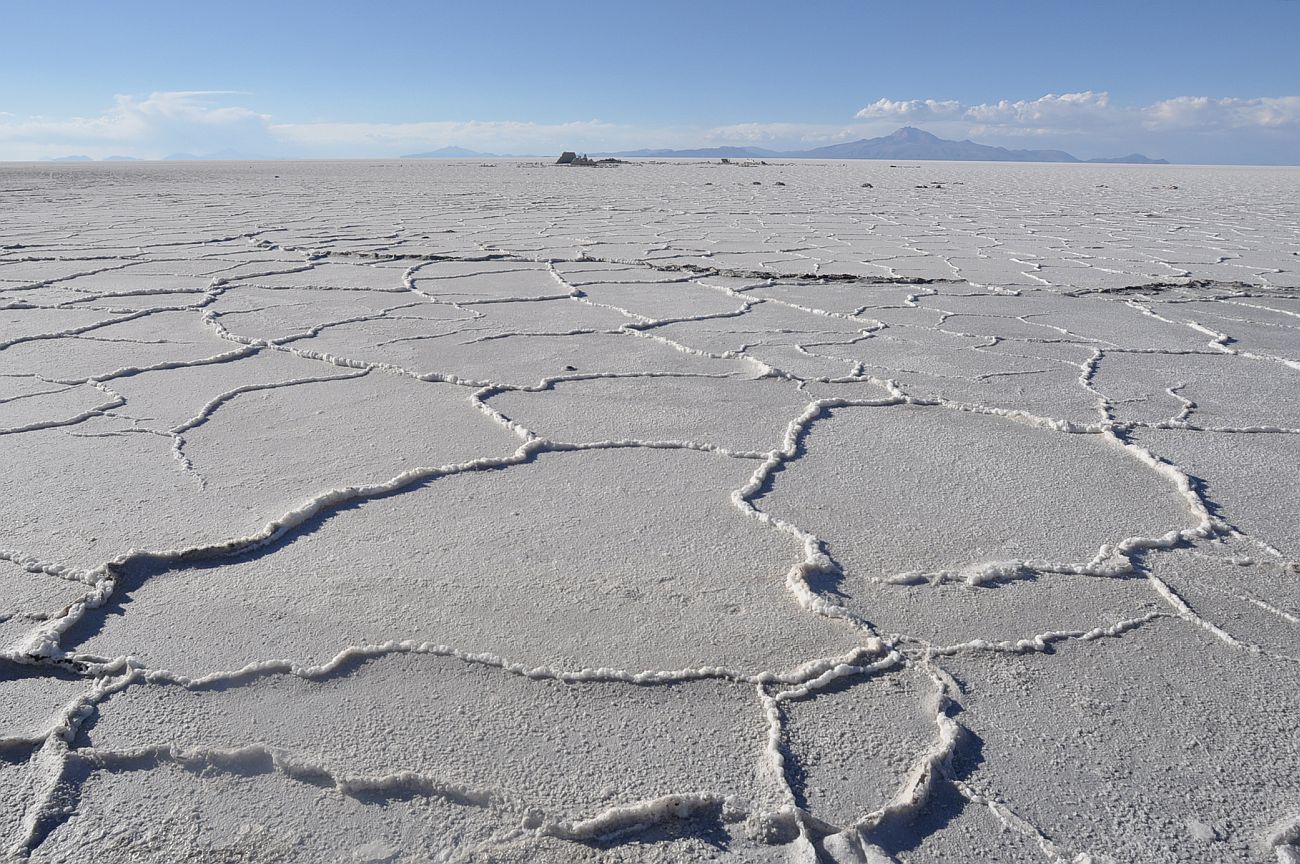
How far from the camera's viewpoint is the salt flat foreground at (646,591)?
1067 millimetres

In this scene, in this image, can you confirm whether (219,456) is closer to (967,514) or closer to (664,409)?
(664,409)

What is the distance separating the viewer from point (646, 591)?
60.8 inches

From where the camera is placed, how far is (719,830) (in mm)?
1042

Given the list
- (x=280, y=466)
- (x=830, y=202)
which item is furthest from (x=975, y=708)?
(x=830, y=202)

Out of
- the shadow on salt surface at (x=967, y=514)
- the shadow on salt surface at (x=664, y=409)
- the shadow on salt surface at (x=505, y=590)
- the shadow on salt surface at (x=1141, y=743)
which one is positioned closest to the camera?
the shadow on salt surface at (x=1141, y=743)

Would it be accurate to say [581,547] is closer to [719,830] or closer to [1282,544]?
[719,830]

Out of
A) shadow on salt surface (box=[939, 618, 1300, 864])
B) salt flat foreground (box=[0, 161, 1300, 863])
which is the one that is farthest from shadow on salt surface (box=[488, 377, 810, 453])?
shadow on salt surface (box=[939, 618, 1300, 864])

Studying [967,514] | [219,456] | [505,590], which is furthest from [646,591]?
[219,456]

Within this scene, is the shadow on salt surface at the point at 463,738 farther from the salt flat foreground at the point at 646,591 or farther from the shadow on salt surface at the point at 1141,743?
the shadow on salt surface at the point at 1141,743

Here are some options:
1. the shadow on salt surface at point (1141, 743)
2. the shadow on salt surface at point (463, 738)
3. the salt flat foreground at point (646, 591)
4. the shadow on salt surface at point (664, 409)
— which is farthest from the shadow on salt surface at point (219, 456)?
Result: the shadow on salt surface at point (1141, 743)

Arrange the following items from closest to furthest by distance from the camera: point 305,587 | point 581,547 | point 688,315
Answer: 1. point 305,587
2. point 581,547
3. point 688,315

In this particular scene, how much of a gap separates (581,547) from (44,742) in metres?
0.86

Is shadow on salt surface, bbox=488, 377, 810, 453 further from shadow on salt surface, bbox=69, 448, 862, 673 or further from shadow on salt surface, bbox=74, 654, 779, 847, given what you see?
shadow on salt surface, bbox=74, 654, 779, 847

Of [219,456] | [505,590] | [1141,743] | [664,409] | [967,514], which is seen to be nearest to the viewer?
[1141,743]
